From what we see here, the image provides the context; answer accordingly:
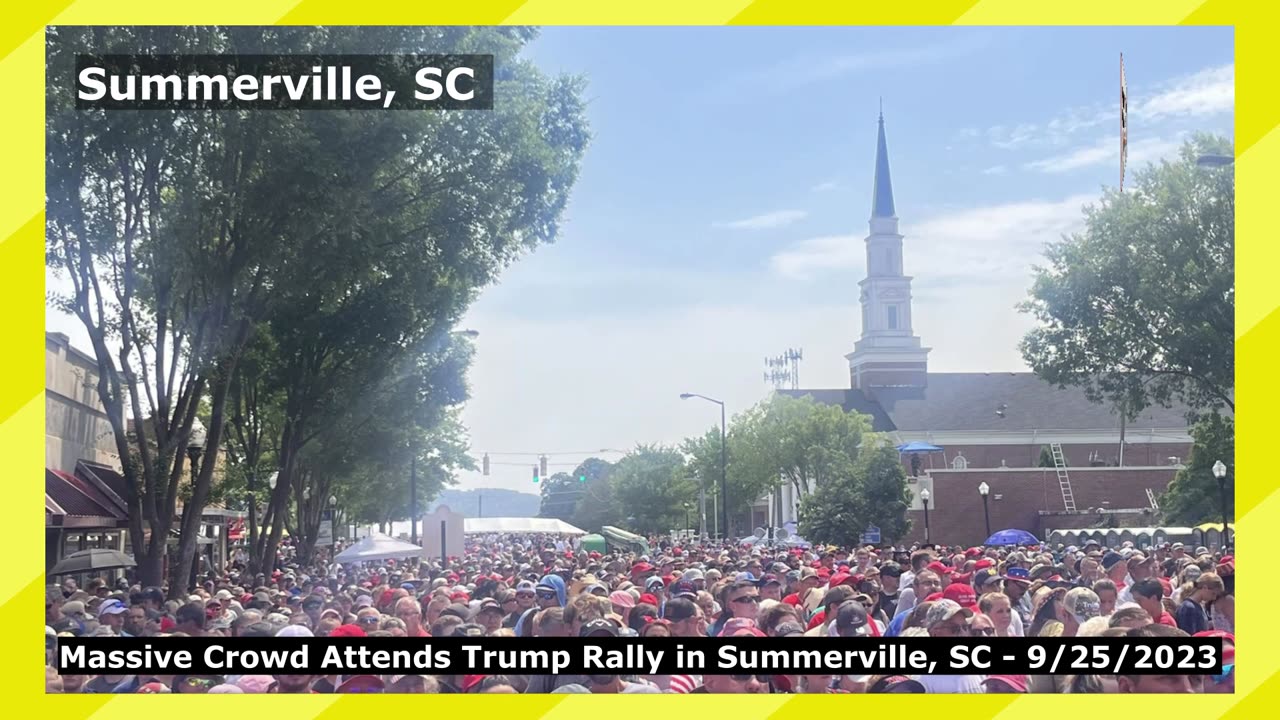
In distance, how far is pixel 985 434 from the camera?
10719 centimetres

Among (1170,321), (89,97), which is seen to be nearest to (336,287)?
(89,97)

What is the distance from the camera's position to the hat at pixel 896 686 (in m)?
6.64

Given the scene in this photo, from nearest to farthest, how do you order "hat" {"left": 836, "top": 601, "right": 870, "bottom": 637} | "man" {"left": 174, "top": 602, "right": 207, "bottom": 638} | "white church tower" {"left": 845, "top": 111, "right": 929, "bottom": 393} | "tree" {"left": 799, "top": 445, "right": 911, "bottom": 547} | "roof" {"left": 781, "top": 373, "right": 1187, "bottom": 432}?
1. "hat" {"left": 836, "top": 601, "right": 870, "bottom": 637}
2. "man" {"left": 174, "top": 602, "right": 207, "bottom": 638}
3. "tree" {"left": 799, "top": 445, "right": 911, "bottom": 547}
4. "roof" {"left": 781, "top": 373, "right": 1187, "bottom": 432}
5. "white church tower" {"left": 845, "top": 111, "right": 929, "bottom": 393}

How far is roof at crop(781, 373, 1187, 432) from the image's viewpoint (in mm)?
105062

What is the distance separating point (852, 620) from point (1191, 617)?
2.88m

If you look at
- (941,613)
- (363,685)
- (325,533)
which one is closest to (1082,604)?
(941,613)

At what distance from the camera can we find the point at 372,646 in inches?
285

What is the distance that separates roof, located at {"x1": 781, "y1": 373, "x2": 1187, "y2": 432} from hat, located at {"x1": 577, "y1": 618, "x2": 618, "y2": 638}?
96468 mm

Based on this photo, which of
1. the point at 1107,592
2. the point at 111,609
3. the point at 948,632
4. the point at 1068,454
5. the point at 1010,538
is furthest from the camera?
the point at 1068,454

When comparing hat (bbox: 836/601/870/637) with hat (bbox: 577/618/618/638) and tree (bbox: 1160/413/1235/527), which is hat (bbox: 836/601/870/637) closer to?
hat (bbox: 577/618/618/638)

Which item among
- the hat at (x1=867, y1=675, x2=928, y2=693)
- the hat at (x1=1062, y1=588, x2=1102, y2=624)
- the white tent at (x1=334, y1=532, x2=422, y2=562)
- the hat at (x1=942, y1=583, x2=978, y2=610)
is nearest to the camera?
the hat at (x1=867, y1=675, x2=928, y2=693)

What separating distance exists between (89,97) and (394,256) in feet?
50.8

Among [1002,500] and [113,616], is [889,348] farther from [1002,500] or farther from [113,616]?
[113,616]
